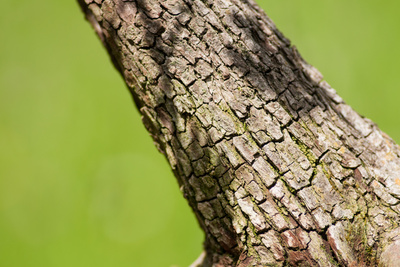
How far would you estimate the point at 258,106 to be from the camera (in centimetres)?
126

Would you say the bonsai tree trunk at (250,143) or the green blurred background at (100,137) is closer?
the bonsai tree trunk at (250,143)

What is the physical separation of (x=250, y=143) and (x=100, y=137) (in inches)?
95.8

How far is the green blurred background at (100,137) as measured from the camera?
10.6ft

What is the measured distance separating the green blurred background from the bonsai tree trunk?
2.02m

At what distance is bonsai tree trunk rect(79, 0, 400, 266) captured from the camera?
A: 3.97 feet

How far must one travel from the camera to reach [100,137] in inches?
135

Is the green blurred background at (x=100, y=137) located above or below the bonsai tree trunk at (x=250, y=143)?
above

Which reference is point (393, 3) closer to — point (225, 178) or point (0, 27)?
point (225, 178)

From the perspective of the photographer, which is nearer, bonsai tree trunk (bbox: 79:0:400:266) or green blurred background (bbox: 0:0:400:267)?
bonsai tree trunk (bbox: 79:0:400:266)

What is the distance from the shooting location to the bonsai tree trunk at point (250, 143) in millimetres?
1210

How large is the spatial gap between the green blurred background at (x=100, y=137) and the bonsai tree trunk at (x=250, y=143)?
2016 millimetres

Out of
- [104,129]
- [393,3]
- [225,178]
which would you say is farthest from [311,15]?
[225,178]

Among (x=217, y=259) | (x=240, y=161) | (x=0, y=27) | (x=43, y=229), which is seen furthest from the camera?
(x=0, y=27)

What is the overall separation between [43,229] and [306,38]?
2.88 meters
